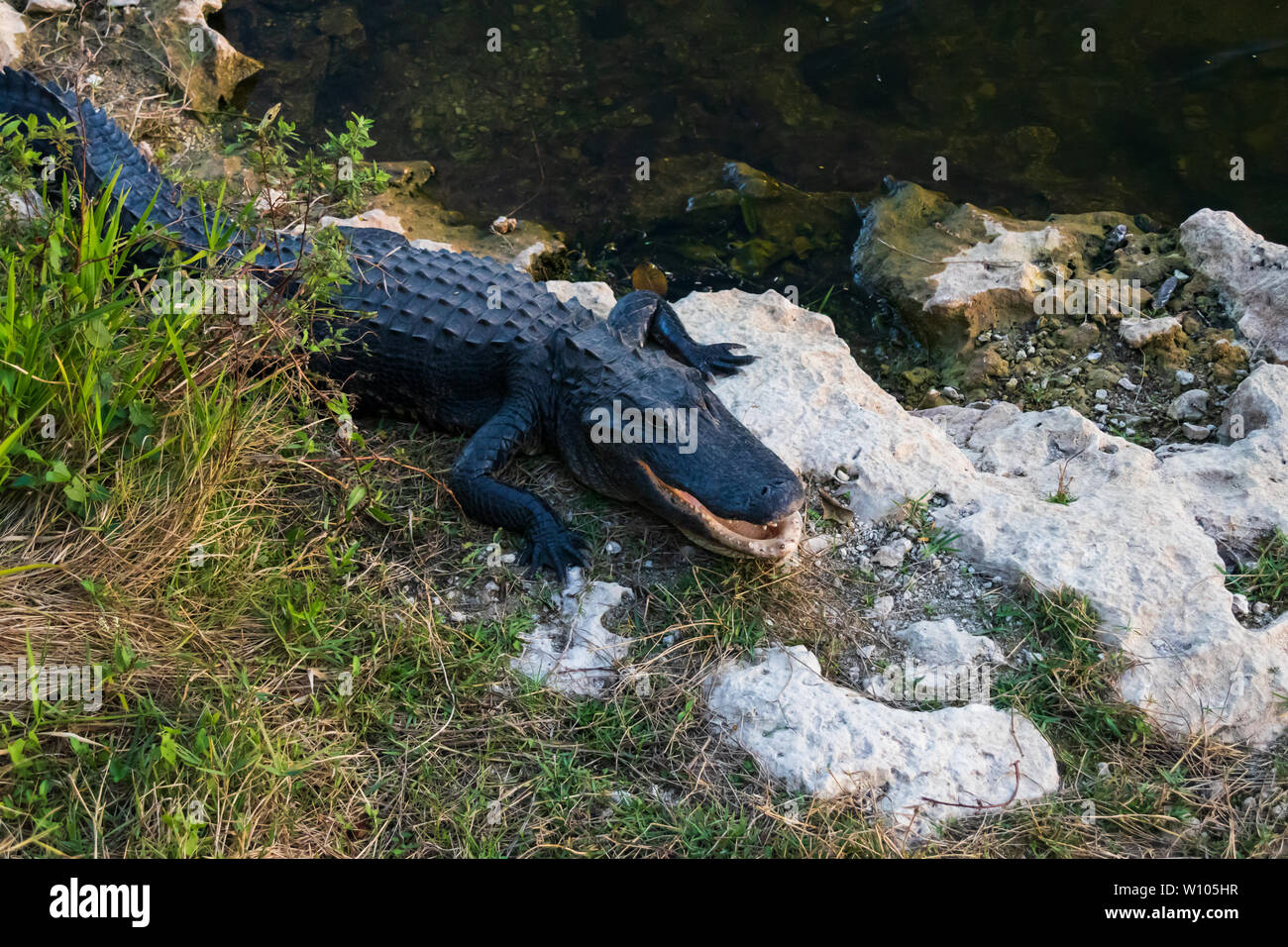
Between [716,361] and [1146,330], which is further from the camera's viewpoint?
[1146,330]

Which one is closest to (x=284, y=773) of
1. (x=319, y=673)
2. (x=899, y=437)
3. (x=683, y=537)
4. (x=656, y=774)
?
(x=319, y=673)

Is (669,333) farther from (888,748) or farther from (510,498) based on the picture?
(888,748)

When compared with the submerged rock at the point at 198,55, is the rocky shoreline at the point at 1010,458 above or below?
below

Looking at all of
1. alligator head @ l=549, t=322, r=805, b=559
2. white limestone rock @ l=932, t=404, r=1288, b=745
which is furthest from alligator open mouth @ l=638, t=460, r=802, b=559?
white limestone rock @ l=932, t=404, r=1288, b=745

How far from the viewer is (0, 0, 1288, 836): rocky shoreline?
10.5 feet

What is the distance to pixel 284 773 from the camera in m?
2.90

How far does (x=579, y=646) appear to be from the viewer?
11.5 ft

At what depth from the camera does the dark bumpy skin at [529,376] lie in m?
3.72

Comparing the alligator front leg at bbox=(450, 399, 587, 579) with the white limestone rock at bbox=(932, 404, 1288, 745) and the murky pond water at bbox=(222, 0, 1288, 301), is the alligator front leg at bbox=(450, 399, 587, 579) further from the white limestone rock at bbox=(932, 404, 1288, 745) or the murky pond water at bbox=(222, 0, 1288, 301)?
the murky pond water at bbox=(222, 0, 1288, 301)

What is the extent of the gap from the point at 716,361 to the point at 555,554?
142 cm

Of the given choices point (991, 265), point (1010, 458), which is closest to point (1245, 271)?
point (991, 265)

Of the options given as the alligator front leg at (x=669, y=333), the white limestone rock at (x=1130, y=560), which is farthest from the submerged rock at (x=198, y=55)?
the white limestone rock at (x=1130, y=560)

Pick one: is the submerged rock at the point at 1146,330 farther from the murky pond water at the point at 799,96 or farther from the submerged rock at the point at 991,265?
the murky pond water at the point at 799,96

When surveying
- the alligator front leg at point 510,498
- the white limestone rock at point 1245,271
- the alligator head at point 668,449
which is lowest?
the alligator front leg at point 510,498
